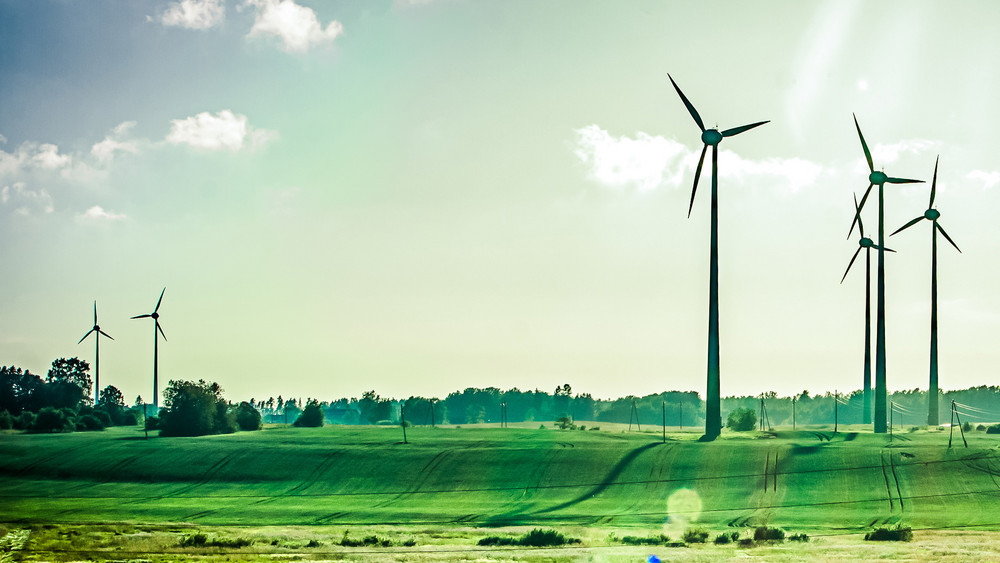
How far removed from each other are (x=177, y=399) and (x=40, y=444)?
22656 millimetres

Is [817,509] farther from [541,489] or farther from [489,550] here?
[489,550]

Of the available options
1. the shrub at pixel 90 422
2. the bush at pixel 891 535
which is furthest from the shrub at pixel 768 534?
the shrub at pixel 90 422

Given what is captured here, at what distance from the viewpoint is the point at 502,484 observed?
99375 millimetres

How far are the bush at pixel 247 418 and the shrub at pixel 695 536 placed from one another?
387 ft

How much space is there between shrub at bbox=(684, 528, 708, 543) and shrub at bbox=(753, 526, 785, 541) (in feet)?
10.7

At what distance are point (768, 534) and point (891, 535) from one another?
7.79m

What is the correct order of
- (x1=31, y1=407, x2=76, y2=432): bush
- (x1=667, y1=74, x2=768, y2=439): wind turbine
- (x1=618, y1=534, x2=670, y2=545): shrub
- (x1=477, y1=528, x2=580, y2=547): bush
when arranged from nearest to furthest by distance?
(x1=618, y1=534, x2=670, y2=545): shrub
(x1=477, y1=528, x2=580, y2=547): bush
(x1=667, y1=74, x2=768, y2=439): wind turbine
(x1=31, y1=407, x2=76, y2=432): bush

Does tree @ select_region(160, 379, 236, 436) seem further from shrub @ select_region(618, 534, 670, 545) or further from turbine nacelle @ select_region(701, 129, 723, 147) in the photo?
shrub @ select_region(618, 534, 670, 545)

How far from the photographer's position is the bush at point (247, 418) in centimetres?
16800

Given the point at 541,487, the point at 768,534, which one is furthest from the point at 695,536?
the point at 541,487

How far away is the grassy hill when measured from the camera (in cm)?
7912

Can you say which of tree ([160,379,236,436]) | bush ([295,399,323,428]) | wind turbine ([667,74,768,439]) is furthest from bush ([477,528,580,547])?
bush ([295,399,323,428])

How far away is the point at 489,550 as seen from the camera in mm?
56031

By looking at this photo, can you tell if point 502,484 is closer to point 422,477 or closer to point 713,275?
point 422,477
